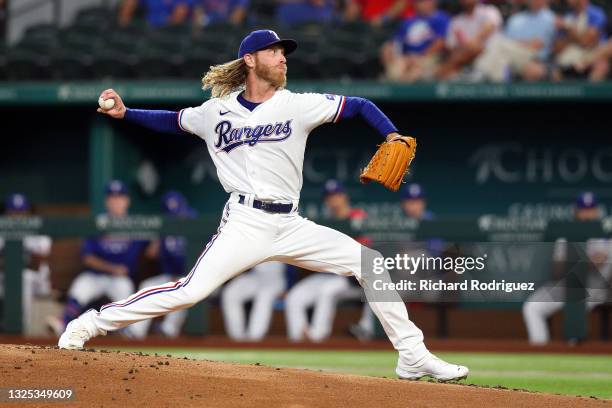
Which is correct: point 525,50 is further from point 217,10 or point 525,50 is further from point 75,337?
point 75,337

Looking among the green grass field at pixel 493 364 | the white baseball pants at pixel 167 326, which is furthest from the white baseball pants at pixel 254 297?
the green grass field at pixel 493 364

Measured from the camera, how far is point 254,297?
10.5 m

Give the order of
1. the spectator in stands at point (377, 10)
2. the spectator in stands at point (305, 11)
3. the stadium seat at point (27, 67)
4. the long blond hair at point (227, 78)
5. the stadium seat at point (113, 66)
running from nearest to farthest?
the long blond hair at point (227, 78)
the stadium seat at point (113, 66)
the spectator in stands at point (377, 10)
the stadium seat at point (27, 67)
the spectator in stands at point (305, 11)

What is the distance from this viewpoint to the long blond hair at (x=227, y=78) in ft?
18.6

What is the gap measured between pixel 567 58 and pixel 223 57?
137 inches

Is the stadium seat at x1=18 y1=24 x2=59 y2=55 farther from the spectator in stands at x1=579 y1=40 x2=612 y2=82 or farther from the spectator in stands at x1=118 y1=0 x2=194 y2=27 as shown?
the spectator in stands at x1=579 y1=40 x2=612 y2=82

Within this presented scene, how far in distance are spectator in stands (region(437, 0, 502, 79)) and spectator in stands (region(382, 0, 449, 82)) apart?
0.36 feet

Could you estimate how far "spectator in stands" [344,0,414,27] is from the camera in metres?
12.5

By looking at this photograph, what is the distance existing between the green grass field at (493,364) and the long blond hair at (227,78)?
92.2 inches

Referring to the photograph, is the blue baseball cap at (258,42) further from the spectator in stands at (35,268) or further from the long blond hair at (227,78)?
the spectator in stands at (35,268)

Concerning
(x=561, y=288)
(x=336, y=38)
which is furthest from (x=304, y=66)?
(x=561, y=288)

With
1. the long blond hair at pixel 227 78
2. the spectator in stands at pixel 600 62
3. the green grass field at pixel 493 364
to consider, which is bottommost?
the green grass field at pixel 493 364

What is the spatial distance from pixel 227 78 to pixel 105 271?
5.23 m

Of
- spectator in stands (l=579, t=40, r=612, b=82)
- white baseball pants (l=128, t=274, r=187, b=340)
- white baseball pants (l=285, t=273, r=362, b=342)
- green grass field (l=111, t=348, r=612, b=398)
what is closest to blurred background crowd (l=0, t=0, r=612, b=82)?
spectator in stands (l=579, t=40, r=612, b=82)
